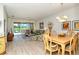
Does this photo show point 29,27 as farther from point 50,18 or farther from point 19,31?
point 50,18

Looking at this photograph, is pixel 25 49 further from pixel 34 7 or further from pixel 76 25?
pixel 76 25

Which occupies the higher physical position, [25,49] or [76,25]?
[76,25]

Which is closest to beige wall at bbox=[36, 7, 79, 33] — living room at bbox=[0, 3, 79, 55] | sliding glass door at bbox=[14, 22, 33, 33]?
living room at bbox=[0, 3, 79, 55]

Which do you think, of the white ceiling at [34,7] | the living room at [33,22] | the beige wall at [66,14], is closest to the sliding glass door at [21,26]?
the living room at [33,22]

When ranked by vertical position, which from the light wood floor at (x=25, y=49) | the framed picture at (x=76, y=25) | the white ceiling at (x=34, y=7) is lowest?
the light wood floor at (x=25, y=49)

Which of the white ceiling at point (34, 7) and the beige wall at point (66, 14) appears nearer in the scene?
the white ceiling at point (34, 7)

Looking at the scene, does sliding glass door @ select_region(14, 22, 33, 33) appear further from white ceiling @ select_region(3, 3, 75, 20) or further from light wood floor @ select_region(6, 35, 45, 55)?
light wood floor @ select_region(6, 35, 45, 55)

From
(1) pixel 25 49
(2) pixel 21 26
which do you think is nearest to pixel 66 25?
(1) pixel 25 49

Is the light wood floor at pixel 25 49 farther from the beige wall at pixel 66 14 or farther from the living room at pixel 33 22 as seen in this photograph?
the beige wall at pixel 66 14

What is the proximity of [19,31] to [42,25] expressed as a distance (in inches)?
153

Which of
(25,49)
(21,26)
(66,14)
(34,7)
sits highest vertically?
(34,7)
